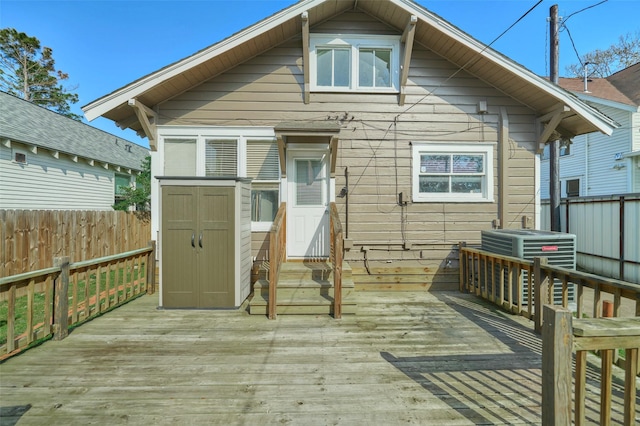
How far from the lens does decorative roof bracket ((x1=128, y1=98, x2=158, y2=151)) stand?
5.02 meters

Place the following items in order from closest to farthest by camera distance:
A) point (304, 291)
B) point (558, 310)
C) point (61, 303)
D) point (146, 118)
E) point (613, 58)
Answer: point (558, 310), point (61, 303), point (304, 291), point (146, 118), point (613, 58)

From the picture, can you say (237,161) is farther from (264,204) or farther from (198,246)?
(198,246)

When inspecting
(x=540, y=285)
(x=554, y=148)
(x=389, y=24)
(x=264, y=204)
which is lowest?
(x=540, y=285)

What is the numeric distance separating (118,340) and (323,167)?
4.09 metres

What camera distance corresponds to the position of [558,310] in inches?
60.5

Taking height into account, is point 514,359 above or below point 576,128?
below

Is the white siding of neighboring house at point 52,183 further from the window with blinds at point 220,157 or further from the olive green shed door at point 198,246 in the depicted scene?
the olive green shed door at point 198,246

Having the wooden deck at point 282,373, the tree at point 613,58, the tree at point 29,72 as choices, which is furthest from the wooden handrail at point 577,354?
the tree at point 29,72

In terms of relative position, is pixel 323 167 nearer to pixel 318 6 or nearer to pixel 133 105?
pixel 318 6

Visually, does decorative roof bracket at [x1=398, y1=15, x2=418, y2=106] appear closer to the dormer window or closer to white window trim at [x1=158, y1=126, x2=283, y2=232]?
white window trim at [x1=158, y1=126, x2=283, y2=232]

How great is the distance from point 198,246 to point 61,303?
5.38ft

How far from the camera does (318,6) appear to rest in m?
5.23

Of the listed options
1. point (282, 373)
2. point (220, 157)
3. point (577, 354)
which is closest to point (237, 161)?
point (220, 157)

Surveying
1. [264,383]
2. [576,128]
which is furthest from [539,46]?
[264,383]
